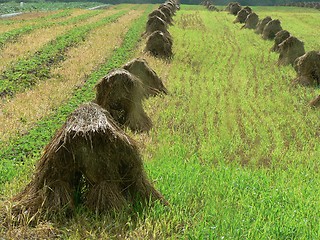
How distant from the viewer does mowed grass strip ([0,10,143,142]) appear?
10469 mm

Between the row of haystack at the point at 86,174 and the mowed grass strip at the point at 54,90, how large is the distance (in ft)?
12.4

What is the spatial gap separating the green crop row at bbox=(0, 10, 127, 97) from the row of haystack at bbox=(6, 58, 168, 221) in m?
8.00

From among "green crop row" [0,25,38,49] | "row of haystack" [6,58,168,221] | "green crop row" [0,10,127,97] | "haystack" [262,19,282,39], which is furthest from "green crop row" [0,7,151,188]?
"haystack" [262,19,282,39]

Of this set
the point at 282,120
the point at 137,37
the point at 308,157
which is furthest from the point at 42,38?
the point at 308,157

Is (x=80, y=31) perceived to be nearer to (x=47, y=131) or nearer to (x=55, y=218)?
(x=47, y=131)

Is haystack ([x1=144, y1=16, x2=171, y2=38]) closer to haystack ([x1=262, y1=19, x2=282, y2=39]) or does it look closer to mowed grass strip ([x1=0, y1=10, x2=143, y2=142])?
mowed grass strip ([x1=0, y1=10, x2=143, y2=142])

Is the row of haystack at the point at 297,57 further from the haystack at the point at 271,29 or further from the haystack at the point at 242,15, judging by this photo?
the haystack at the point at 242,15

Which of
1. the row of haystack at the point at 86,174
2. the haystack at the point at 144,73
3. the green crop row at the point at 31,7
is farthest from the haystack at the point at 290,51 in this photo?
the green crop row at the point at 31,7

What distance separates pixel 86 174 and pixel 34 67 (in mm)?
11659

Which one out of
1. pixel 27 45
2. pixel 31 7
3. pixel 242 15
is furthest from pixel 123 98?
pixel 31 7

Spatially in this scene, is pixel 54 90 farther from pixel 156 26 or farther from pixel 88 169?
pixel 156 26

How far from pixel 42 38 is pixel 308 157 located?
62.9 ft

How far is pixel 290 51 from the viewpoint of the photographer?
19250 mm

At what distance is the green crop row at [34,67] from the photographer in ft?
46.2
